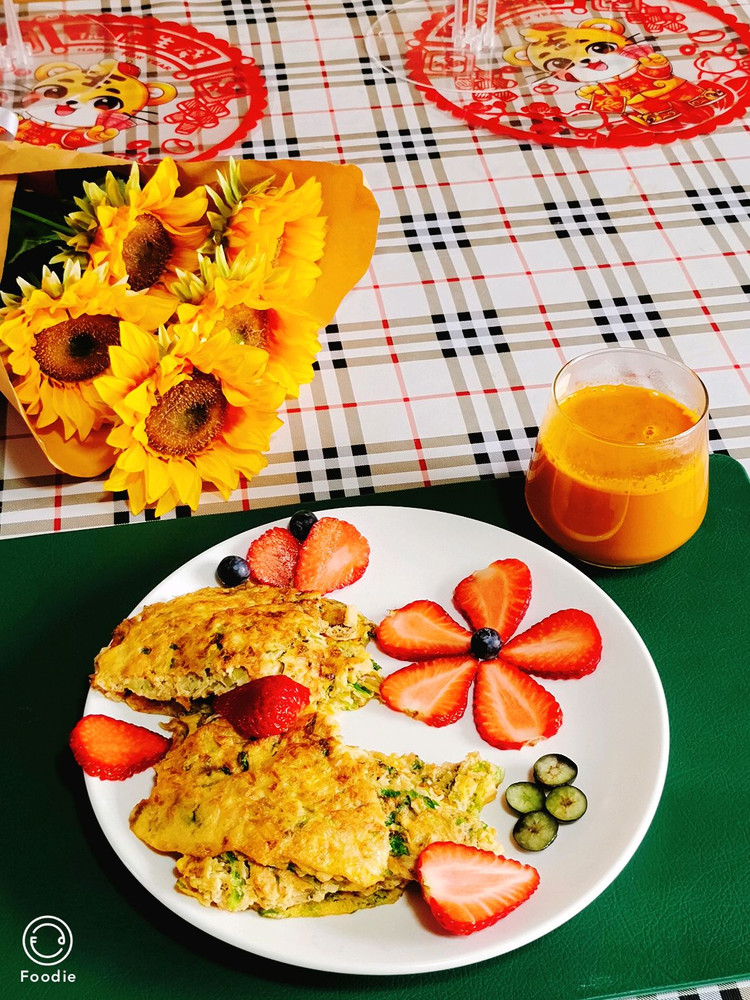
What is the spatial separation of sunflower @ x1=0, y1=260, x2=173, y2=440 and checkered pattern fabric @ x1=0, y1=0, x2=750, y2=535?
0.55 feet

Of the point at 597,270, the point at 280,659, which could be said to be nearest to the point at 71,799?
the point at 280,659

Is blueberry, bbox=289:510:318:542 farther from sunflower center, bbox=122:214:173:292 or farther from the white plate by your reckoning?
sunflower center, bbox=122:214:173:292

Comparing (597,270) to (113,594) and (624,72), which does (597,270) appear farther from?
(113,594)

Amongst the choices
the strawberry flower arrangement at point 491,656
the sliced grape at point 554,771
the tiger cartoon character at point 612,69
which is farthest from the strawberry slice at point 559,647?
the tiger cartoon character at point 612,69

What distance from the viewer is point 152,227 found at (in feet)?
4.61

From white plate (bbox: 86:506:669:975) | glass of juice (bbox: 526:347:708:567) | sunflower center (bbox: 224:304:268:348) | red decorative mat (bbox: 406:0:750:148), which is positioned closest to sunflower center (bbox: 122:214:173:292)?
sunflower center (bbox: 224:304:268:348)

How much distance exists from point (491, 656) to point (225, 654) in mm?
297

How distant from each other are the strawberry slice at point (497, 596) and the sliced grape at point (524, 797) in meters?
0.19

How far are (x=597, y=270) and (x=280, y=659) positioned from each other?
1036 millimetres

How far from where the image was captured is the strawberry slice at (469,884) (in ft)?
3.02

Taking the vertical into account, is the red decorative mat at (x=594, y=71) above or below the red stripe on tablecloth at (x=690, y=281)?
above

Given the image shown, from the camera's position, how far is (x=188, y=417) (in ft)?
4.49

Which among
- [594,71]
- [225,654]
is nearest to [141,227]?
[225,654]

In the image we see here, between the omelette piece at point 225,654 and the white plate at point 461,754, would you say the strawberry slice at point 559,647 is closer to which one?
the white plate at point 461,754
